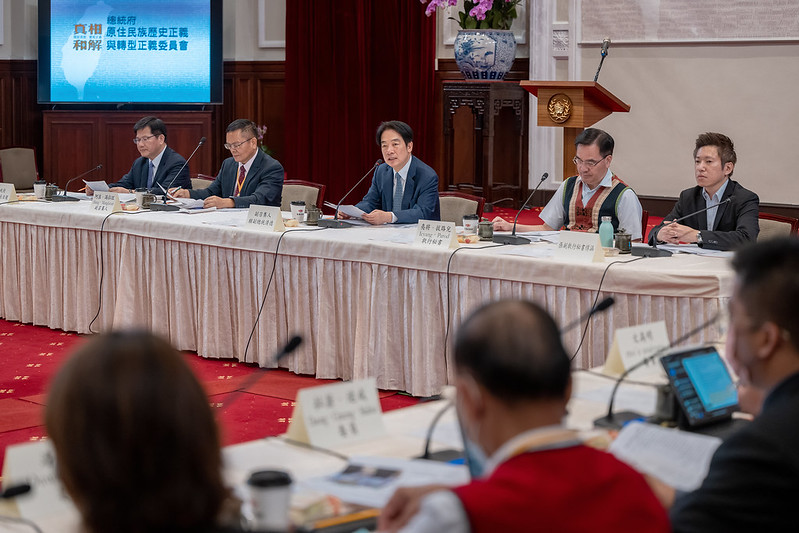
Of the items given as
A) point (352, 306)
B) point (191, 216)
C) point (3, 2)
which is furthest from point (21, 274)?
point (3, 2)

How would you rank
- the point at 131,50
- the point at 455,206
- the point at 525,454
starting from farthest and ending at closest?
the point at 131,50
the point at 455,206
the point at 525,454

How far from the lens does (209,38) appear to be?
8469 mm

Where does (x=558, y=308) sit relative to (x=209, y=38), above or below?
below

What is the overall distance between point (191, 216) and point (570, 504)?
3969mm

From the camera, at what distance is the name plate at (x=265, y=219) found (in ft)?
14.3

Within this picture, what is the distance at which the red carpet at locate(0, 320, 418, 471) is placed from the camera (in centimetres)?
354

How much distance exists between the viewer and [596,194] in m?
4.30

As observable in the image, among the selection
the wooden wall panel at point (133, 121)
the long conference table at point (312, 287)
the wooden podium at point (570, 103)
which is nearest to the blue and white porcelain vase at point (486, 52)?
the wooden wall panel at point (133, 121)

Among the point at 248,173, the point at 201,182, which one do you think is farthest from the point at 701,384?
the point at 201,182

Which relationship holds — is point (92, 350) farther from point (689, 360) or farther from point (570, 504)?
point (689, 360)

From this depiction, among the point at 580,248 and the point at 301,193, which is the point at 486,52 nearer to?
the point at 301,193

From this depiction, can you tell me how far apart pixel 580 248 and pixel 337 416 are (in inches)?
74.8

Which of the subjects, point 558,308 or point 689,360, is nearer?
point 689,360

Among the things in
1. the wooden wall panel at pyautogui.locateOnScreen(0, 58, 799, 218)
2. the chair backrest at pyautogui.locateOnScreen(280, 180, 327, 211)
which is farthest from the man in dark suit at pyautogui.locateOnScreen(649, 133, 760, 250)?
the wooden wall panel at pyautogui.locateOnScreen(0, 58, 799, 218)
